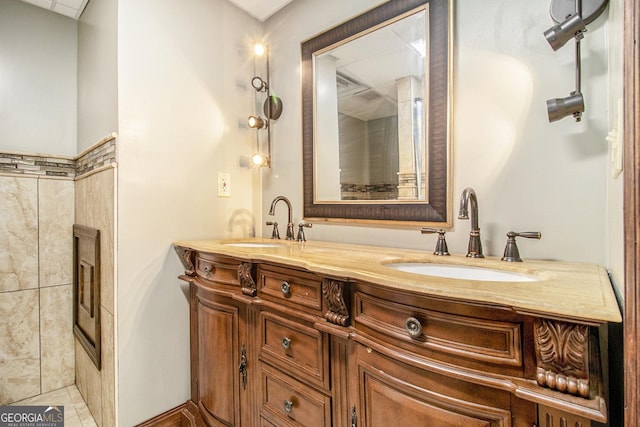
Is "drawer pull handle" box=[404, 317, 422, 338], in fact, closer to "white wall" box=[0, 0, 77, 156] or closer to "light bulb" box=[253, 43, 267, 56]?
"light bulb" box=[253, 43, 267, 56]

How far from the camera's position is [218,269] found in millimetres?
1343

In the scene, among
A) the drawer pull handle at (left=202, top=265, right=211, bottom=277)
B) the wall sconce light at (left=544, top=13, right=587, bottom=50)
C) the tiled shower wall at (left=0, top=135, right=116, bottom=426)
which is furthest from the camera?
the tiled shower wall at (left=0, top=135, right=116, bottom=426)

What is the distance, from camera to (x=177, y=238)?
165 centimetres

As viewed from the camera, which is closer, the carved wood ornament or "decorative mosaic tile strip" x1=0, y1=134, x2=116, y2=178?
the carved wood ornament

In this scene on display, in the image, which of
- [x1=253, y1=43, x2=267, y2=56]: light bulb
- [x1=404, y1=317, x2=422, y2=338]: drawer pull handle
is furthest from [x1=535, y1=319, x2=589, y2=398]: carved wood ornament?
[x1=253, y1=43, x2=267, y2=56]: light bulb

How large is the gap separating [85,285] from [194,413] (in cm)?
102

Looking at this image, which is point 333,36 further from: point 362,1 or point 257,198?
point 257,198

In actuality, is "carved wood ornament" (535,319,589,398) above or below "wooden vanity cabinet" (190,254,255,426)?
above

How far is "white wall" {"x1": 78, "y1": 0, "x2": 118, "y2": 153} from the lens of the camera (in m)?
1.50

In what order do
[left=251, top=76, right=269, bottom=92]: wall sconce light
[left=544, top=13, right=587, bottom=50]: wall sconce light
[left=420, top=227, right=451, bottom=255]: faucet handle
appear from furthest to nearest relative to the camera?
1. [left=251, top=76, right=269, bottom=92]: wall sconce light
2. [left=420, top=227, right=451, bottom=255]: faucet handle
3. [left=544, top=13, right=587, bottom=50]: wall sconce light

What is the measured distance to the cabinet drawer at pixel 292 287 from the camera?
976 mm

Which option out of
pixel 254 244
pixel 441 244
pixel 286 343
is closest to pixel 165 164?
pixel 254 244

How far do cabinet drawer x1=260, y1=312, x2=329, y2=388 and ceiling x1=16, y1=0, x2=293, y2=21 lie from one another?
185 centimetres

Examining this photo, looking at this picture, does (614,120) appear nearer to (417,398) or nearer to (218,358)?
(417,398)
